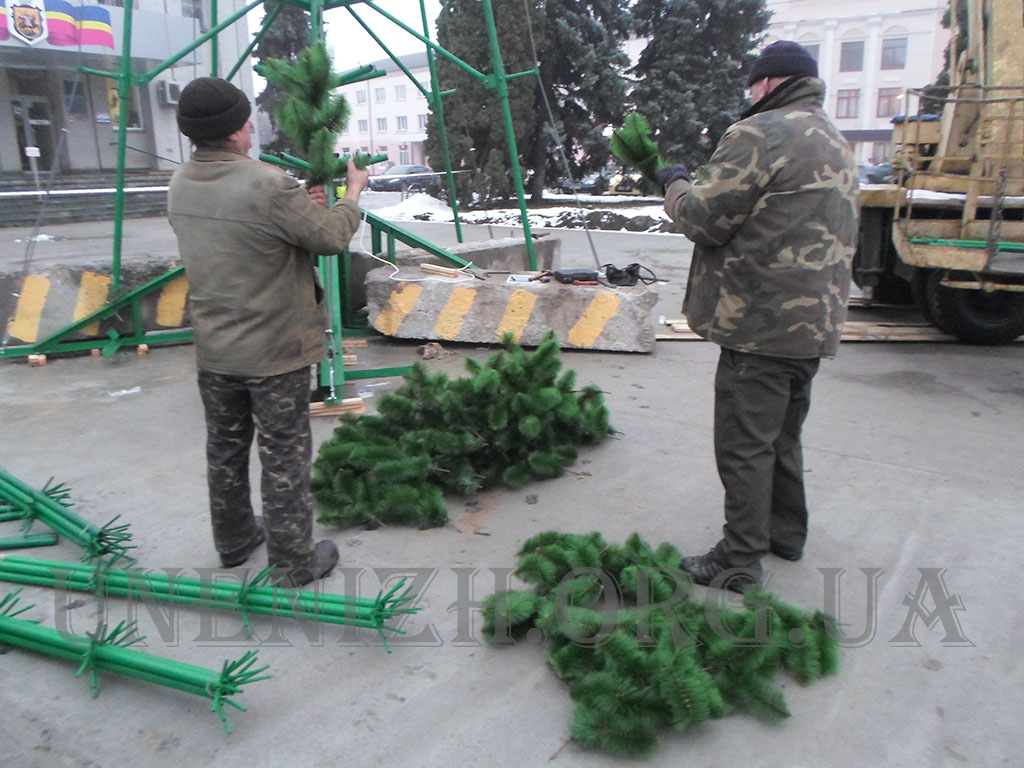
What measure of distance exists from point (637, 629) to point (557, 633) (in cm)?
26

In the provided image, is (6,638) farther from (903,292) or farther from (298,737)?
(903,292)

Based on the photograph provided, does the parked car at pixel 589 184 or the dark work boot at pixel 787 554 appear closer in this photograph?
the dark work boot at pixel 787 554

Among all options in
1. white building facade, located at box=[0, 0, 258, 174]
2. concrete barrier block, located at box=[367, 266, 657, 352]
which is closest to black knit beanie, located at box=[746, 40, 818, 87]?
concrete barrier block, located at box=[367, 266, 657, 352]

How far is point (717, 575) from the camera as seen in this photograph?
3.09m

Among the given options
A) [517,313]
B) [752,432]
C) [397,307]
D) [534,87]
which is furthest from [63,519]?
[534,87]

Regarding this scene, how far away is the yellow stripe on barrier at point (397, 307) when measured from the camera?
6573mm

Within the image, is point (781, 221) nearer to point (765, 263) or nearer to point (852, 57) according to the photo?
point (765, 263)

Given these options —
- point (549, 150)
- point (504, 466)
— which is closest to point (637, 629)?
point (504, 466)

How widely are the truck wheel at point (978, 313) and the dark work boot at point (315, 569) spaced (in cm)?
570

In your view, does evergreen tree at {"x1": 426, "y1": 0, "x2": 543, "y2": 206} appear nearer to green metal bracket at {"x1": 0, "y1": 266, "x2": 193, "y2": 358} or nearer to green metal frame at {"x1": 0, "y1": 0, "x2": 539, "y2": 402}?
green metal frame at {"x1": 0, "y1": 0, "x2": 539, "y2": 402}

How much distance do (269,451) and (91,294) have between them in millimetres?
4605
